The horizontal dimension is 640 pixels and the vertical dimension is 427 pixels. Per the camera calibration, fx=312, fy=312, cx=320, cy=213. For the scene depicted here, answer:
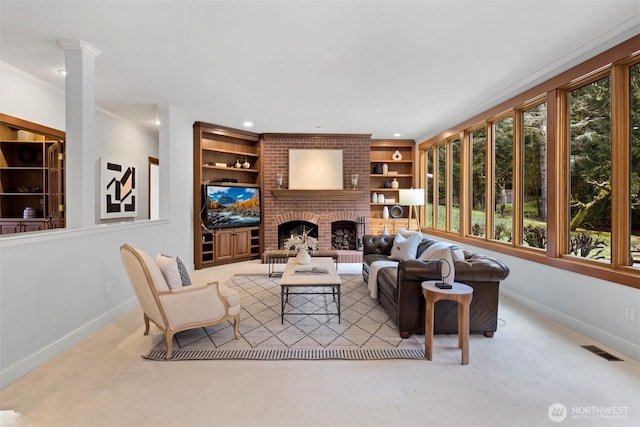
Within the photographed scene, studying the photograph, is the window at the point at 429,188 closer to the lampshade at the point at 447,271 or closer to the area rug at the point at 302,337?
the area rug at the point at 302,337

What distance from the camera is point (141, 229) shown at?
4.02 meters

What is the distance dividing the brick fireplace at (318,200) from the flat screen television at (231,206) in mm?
247

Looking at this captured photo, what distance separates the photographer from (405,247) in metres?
4.48

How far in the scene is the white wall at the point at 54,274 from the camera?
7.31 ft

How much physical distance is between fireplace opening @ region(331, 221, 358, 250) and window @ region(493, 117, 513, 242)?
10.1 feet

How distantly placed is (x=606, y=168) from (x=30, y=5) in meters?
5.13

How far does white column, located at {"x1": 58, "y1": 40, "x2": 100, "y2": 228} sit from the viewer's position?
9.91ft

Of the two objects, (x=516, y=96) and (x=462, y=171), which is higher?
(x=516, y=96)

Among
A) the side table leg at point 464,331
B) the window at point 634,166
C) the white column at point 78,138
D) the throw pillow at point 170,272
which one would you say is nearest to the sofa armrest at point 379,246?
the side table leg at point 464,331

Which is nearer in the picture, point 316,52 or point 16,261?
point 16,261

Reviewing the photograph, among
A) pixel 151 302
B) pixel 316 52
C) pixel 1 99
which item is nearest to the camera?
pixel 151 302

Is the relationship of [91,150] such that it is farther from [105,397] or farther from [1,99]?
[105,397]

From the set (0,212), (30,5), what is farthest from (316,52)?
(0,212)

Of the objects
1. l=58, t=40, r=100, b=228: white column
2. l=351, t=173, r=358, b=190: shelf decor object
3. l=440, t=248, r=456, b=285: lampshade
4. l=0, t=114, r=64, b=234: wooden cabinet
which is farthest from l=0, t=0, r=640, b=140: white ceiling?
l=351, t=173, r=358, b=190: shelf decor object
